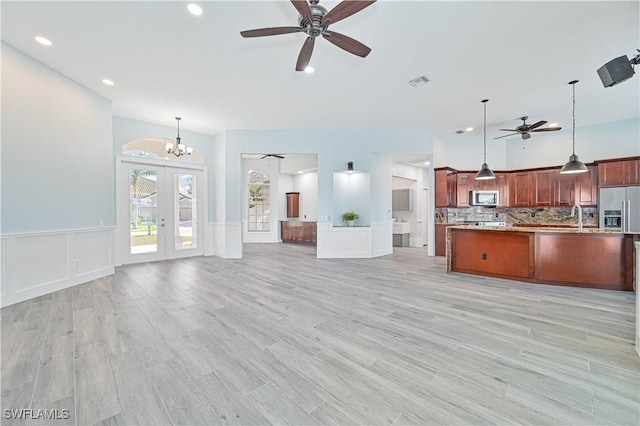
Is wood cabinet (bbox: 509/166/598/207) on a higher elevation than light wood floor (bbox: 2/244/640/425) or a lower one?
higher

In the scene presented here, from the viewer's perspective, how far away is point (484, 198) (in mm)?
7707

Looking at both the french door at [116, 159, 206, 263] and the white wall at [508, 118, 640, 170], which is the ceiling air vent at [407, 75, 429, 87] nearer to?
the white wall at [508, 118, 640, 170]

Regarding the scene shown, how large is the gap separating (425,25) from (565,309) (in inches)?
152

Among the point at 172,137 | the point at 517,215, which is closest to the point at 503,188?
the point at 517,215

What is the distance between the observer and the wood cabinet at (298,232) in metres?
9.84

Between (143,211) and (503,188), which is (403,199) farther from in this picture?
(143,211)

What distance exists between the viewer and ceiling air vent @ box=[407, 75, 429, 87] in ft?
14.0

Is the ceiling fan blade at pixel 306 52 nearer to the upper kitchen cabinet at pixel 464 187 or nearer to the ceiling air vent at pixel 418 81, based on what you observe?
the ceiling air vent at pixel 418 81

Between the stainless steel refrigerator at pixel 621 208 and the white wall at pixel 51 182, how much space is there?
Answer: 35.1 feet

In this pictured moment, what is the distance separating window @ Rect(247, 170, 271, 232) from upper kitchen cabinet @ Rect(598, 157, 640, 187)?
970cm

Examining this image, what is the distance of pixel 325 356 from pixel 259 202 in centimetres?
887

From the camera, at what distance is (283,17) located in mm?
2984

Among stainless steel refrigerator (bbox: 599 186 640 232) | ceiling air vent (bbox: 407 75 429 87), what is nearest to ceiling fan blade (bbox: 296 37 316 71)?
ceiling air vent (bbox: 407 75 429 87)

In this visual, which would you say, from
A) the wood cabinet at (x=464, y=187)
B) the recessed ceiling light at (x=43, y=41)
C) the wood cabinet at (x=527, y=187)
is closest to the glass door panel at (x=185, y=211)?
the recessed ceiling light at (x=43, y=41)
